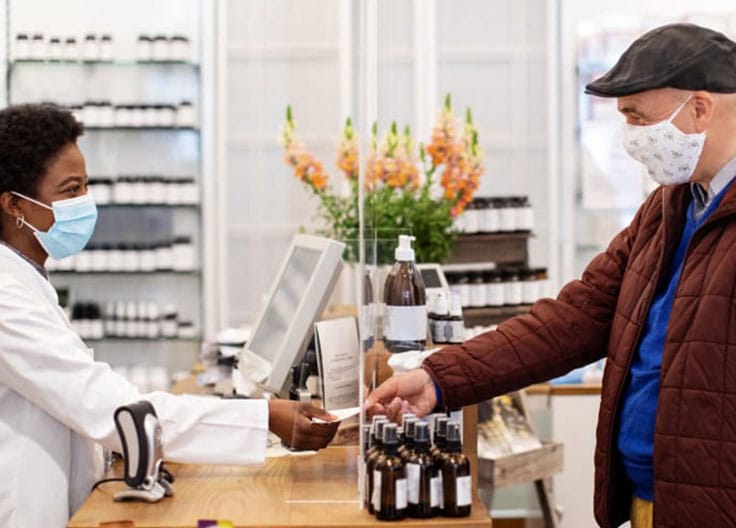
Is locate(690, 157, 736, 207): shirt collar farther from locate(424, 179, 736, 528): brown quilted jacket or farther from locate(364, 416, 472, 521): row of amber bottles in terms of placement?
locate(364, 416, 472, 521): row of amber bottles

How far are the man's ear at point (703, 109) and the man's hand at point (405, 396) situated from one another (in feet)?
2.61

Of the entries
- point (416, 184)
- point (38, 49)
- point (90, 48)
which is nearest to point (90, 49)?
point (90, 48)

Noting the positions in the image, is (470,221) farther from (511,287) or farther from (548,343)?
(548,343)

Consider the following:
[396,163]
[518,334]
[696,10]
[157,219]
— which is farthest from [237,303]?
[518,334]

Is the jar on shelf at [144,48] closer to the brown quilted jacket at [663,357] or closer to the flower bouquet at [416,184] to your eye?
the flower bouquet at [416,184]

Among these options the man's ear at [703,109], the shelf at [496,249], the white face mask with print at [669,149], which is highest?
the man's ear at [703,109]

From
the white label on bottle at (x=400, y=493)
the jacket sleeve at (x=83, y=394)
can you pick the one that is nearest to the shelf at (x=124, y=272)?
the jacket sleeve at (x=83, y=394)

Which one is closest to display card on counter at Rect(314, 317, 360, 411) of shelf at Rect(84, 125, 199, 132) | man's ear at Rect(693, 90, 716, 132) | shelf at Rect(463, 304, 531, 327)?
man's ear at Rect(693, 90, 716, 132)

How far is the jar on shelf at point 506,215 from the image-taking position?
4.36 metres

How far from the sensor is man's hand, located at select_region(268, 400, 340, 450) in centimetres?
234

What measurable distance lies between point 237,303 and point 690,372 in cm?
472

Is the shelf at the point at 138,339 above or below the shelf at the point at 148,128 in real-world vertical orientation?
below

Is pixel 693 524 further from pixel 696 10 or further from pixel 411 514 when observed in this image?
pixel 696 10

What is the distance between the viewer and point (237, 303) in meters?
6.56
